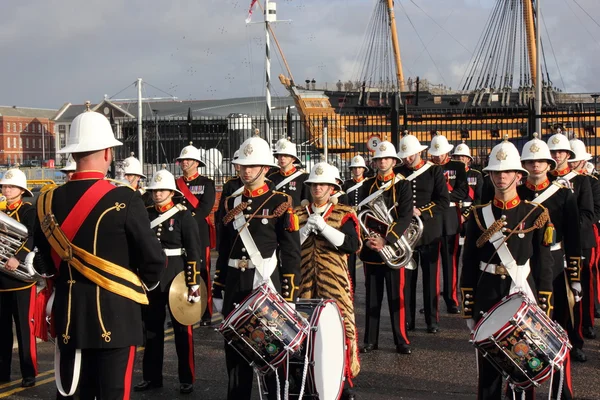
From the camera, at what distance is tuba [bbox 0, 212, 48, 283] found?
6754mm

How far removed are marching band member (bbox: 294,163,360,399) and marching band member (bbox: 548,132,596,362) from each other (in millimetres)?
2536

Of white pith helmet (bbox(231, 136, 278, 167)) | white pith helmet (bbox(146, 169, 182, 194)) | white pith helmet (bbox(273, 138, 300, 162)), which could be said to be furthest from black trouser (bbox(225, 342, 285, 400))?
white pith helmet (bbox(273, 138, 300, 162))

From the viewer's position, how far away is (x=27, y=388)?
26.0 ft

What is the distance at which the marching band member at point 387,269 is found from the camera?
9.13 metres

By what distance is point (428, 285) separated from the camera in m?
10.5

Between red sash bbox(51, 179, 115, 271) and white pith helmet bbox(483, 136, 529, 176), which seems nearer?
red sash bbox(51, 179, 115, 271)

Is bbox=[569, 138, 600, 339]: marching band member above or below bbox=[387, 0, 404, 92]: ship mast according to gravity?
below

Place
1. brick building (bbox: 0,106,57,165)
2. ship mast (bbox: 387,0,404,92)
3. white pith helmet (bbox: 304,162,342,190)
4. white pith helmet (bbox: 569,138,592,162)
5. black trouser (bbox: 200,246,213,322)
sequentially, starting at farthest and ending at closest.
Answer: brick building (bbox: 0,106,57,165)
ship mast (bbox: 387,0,404,92)
black trouser (bbox: 200,246,213,322)
white pith helmet (bbox: 569,138,592,162)
white pith helmet (bbox: 304,162,342,190)

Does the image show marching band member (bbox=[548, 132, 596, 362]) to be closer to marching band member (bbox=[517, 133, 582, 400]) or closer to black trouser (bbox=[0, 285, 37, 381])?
marching band member (bbox=[517, 133, 582, 400])

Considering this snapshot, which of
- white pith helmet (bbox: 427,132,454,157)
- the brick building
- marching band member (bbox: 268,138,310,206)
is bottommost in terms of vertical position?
marching band member (bbox: 268,138,310,206)

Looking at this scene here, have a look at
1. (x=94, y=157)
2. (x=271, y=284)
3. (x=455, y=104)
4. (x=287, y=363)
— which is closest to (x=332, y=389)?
(x=287, y=363)

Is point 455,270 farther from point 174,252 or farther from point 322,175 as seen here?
point 174,252

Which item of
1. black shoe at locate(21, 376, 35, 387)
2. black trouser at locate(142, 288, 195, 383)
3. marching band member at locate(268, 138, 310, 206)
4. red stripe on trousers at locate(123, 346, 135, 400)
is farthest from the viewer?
marching band member at locate(268, 138, 310, 206)

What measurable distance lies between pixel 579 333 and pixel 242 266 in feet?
13.5
